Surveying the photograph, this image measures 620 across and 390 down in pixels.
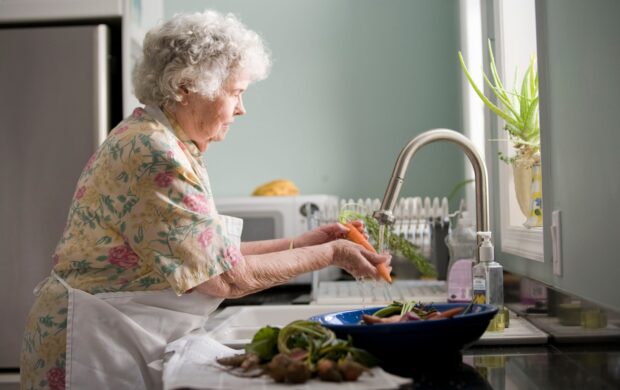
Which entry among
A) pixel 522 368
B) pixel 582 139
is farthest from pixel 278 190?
pixel 522 368

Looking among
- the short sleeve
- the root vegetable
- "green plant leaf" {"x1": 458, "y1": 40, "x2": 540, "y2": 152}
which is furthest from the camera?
"green plant leaf" {"x1": 458, "y1": 40, "x2": 540, "y2": 152}

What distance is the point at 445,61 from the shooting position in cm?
330

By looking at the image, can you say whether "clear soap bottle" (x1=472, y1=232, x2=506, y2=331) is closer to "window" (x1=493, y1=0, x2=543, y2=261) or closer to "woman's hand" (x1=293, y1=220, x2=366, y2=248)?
"woman's hand" (x1=293, y1=220, x2=366, y2=248)

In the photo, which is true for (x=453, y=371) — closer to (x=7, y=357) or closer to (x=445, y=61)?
(x=7, y=357)

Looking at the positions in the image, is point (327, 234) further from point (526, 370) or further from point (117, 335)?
point (526, 370)

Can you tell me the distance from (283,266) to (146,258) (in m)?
0.26

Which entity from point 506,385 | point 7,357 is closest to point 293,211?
point 7,357

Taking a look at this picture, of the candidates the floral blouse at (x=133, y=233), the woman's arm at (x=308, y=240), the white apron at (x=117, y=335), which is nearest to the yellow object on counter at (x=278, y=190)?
the woman's arm at (x=308, y=240)

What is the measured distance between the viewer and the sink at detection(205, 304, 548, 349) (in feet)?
4.64

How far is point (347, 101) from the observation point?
11.0 ft

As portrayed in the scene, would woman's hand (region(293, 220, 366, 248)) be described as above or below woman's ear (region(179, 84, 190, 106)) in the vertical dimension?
below

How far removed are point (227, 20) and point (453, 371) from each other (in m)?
0.89

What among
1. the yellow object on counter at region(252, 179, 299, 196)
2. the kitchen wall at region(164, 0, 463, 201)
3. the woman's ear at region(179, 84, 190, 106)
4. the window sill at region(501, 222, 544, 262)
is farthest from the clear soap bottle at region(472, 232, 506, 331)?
the kitchen wall at region(164, 0, 463, 201)

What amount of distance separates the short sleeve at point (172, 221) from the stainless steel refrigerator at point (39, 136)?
1.33 meters
